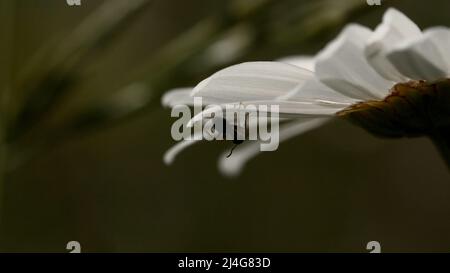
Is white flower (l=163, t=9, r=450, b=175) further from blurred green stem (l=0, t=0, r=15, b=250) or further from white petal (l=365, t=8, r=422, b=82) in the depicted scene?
blurred green stem (l=0, t=0, r=15, b=250)

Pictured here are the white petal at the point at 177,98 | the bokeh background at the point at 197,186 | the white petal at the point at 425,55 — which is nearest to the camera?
the white petal at the point at 425,55

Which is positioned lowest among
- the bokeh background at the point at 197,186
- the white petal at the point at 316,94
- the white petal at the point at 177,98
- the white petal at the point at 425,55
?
the white petal at the point at 425,55

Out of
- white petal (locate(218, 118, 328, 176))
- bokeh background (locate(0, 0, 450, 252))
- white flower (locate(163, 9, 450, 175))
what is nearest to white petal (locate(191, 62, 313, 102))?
white flower (locate(163, 9, 450, 175))

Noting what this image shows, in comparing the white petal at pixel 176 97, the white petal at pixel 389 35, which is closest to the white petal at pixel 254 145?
the white petal at pixel 176 97

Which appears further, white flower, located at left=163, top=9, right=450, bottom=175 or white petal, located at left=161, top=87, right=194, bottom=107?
white petal, located at left=161, top=87, right=194, bottom=107

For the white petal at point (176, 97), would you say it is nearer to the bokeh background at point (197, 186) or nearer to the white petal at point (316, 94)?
the white petal at point (316, 94)

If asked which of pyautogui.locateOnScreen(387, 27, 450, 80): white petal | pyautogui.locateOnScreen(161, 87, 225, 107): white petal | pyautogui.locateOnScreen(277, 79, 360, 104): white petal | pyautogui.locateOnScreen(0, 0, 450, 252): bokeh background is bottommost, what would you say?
pyautogui.locateOnScreen(387, 27, 450, 80): white petal
